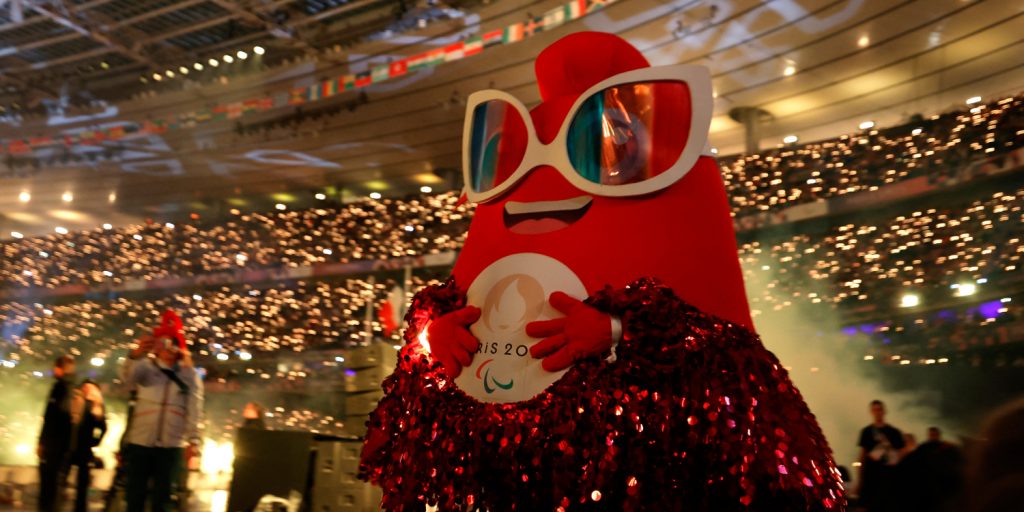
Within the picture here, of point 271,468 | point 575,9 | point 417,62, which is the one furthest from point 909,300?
point 271,468

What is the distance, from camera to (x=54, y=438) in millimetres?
4898

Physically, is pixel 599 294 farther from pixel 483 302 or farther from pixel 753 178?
pixel 753 178

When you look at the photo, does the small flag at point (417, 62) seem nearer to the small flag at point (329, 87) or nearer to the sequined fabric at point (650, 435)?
the small flag at point (329, 87)

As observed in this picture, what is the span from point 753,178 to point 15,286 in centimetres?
910

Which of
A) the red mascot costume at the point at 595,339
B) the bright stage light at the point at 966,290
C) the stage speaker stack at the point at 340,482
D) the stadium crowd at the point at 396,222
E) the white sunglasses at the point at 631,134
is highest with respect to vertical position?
the stadium crowd at the point at 396,222

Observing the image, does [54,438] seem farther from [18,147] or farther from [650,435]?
[18,147]

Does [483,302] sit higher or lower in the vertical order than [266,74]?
lower

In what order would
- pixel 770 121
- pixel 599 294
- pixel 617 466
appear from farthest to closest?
pixel 770 121 < pixel 599 294 < pixel 617 466

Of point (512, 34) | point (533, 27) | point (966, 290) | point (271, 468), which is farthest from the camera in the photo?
point (512, 34)

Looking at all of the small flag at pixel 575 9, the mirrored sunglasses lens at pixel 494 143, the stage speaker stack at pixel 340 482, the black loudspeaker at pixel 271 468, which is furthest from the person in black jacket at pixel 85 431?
the small flag at pixel 575 9

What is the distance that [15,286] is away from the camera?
35.7 feet

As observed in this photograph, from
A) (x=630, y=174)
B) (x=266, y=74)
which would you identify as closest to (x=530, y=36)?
(x=266, y=74)

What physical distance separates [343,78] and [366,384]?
338cm

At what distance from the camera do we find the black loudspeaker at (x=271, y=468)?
4.35 m
